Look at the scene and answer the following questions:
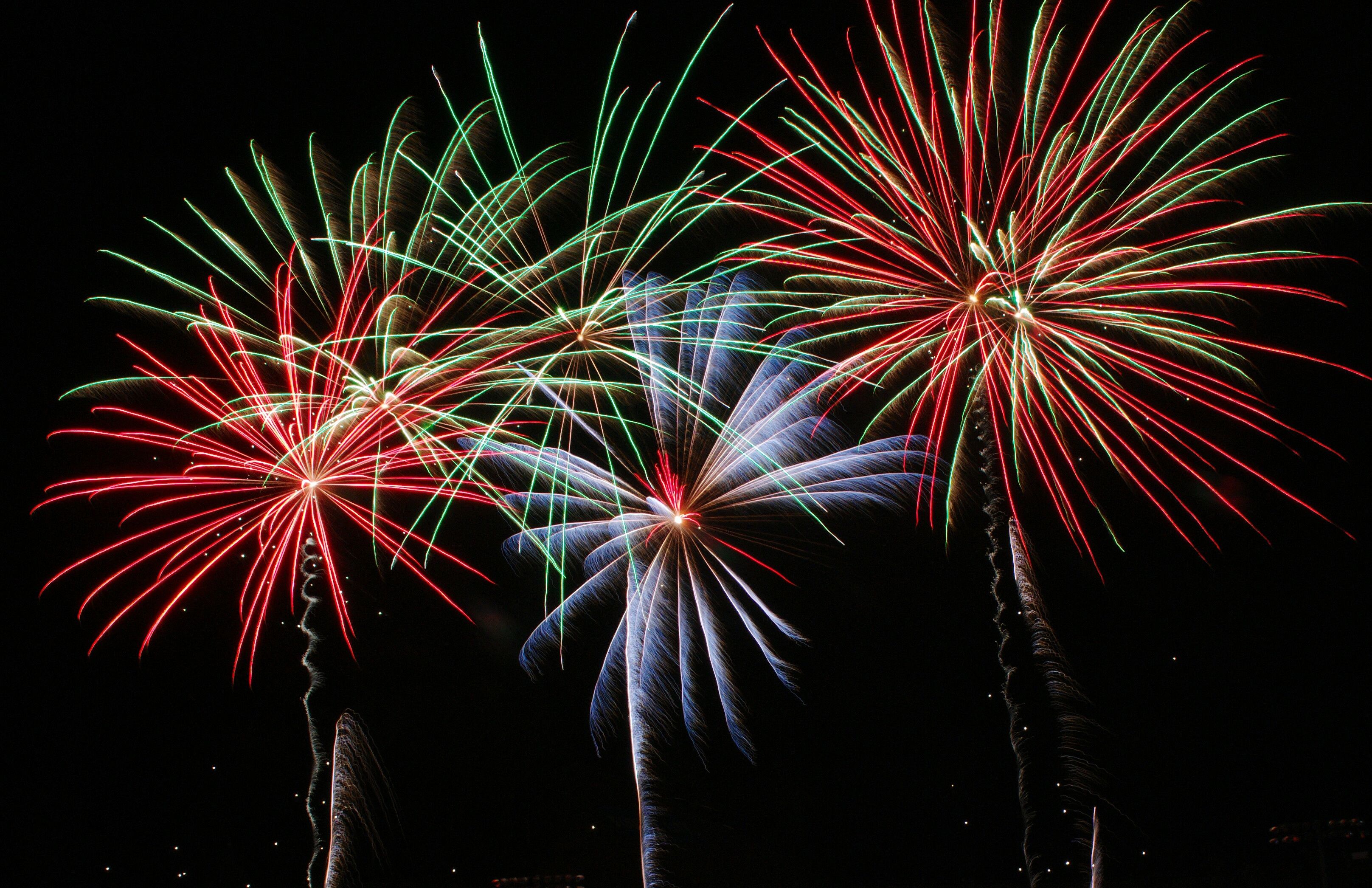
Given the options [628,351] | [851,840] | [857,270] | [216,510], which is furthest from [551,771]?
[857,270]

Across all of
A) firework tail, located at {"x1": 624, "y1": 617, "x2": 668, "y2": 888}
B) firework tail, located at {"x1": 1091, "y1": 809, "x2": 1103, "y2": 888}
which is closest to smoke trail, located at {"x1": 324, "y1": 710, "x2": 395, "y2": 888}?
firework tail, located at {"x1": 624, "y1": 617, "x2": 668, "y2": 888}

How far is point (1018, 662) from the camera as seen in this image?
42.7ft

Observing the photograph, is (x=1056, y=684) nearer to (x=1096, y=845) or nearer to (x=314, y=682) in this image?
(x=1096, y=845)

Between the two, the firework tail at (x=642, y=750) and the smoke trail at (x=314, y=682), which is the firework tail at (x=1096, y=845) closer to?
the firework tail at (x=642, y=750)

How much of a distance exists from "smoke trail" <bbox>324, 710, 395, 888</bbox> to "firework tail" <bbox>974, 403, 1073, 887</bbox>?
389 inches

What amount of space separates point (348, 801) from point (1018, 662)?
35.3 feet

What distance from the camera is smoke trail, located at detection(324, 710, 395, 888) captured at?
15.8 m

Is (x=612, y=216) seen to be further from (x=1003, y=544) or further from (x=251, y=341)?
(x=1003, y=544)

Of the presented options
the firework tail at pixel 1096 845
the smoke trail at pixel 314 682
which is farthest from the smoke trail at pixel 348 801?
the firework tail at pixel 1096 845

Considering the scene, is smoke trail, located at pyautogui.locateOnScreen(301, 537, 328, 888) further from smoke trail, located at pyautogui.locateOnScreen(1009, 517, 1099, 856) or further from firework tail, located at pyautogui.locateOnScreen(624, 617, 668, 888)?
smoke trail, located at pyautogui.locateOnScreen(1009, 517, 1099, 856)

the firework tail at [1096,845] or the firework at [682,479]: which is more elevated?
the firework at [682,479]

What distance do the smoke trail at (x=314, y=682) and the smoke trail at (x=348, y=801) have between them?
220mm

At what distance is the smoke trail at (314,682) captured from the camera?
14.4 m

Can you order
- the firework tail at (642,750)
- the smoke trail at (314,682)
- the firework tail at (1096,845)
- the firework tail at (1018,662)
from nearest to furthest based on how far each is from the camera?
the firework tail at (1018,662) → the firework tail at (1096,845) → the smoke trail at (314,682) → the firework tail at (642,750)
